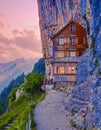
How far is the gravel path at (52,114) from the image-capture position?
161 ft

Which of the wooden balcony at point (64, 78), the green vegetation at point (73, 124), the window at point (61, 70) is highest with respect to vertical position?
the window at point (61, 70)

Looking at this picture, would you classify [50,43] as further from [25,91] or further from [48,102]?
[48,102]

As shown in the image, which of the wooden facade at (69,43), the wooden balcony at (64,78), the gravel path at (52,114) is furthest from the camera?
the wooden facade at (69,43)

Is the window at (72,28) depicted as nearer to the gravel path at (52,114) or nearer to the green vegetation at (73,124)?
the gravel path at (52,114)

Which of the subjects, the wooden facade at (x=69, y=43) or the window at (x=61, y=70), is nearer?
the window at (x=61, y=70)

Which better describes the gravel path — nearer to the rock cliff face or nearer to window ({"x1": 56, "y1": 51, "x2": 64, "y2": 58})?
the rock cliff face

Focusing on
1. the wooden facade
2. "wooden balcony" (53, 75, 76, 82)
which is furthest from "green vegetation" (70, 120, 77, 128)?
the wooden facade

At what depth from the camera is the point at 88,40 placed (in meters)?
74.3

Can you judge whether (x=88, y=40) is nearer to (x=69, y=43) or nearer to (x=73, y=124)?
(x=69, y=43)

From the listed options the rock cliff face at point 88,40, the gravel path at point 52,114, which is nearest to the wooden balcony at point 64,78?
the rock cliff face at point 88,40

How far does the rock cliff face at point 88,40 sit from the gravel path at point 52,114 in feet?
11.2

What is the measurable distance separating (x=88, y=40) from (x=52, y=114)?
24000 millimetres

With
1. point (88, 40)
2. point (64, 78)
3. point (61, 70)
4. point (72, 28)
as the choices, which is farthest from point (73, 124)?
point (72, 28)

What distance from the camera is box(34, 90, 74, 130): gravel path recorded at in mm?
49188
